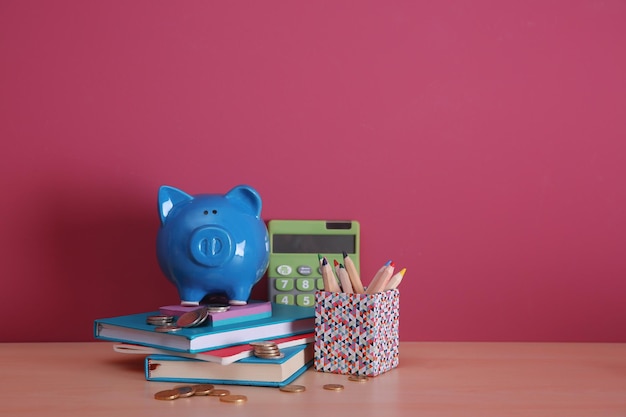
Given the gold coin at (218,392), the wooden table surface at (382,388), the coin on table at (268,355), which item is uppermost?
the coin on table at (268,355)

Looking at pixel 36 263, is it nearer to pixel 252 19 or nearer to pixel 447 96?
pixel 252 19

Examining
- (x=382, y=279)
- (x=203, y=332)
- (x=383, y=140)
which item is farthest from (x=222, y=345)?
(x=383, y=140)

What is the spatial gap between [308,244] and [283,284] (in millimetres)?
92

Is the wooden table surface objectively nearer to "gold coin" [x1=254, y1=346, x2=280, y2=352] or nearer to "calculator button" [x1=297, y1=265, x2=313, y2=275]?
"gold coin" [x1=254, y1=346, x2=280, y2=352]

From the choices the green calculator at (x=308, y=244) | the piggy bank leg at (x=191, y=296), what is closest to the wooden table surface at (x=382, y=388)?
the piggy bank leg at (x=191, y=296)

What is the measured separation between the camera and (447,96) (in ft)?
4.50

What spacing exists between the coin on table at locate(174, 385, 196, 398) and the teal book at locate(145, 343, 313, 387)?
4cm

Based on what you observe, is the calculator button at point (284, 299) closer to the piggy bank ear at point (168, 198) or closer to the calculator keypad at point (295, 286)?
the calculator keypad at point (295, 286)

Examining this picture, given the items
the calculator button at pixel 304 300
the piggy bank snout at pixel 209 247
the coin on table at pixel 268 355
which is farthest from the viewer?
the calculator button at pixel 304 300

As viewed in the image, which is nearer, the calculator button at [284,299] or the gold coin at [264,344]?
the gold coin at [264,344]

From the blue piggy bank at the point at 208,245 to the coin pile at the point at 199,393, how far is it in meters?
0.21

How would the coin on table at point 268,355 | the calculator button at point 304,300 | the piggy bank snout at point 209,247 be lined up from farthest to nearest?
1. the calculator button at point 304,300
2. the piggy bank snout at point 209,247
3. the coin on table at point 268,355

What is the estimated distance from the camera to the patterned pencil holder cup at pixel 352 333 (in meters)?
1.04

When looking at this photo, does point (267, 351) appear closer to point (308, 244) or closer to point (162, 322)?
point (162, 322)
